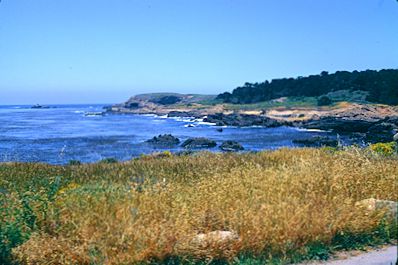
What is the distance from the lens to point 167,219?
22.9ft

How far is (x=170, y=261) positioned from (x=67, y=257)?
1309 mm

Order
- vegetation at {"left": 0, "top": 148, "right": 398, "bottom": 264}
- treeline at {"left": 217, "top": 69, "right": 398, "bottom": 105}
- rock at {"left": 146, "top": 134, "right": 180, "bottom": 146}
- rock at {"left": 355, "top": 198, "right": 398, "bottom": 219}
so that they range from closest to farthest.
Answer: vegetation at {"left": 0, "top": 148, "right": 398, "bottom": 264}
rock at {"left": 355, "top": 198, "right": 398, "bottom": 219}
rock at {"left": 146, "top": 134, "right": 180, "bottom": 146}
treeline at {"left": 217, "top": 69, "right": 398, "bottom": 105}

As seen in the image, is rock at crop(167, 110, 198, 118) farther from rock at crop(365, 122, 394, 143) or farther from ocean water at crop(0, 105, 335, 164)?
rock at crop(365, 122, 394, 143)

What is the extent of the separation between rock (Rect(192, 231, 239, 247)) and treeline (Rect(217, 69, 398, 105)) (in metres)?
84.7

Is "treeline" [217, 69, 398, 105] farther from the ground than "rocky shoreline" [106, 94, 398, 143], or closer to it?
farther from the ground

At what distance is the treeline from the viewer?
9044cm

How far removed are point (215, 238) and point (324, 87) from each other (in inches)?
4558

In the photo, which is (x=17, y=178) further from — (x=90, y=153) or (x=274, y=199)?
(x=90, y=153)

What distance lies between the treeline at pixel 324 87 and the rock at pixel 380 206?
82417mm

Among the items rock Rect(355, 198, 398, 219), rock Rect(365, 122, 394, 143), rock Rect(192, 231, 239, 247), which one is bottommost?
rock Rect(365, 122, 394, 143)

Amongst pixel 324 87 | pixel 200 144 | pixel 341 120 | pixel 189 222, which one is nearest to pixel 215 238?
pixel 189 222

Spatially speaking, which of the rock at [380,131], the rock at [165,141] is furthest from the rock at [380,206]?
the rock at [380,131]

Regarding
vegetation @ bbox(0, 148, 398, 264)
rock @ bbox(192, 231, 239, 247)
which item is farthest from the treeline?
rock @ bbox(192, 231, 239, 247)

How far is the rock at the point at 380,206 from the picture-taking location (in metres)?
7.68
